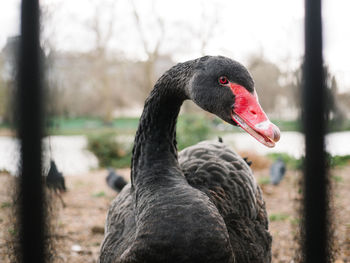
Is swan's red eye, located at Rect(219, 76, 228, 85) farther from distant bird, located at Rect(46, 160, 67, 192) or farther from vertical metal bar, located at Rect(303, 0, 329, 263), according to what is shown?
distant bird, located at Rect(46, 160, 67, 192)

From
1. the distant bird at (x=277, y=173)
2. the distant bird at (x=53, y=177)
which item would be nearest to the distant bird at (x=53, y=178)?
the distant bird at (x=53, y=177)

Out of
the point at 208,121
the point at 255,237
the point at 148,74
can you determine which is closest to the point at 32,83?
the point at 255,237

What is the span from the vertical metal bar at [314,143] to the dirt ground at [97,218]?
0.14 m

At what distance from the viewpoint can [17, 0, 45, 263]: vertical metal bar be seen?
842 millimetres

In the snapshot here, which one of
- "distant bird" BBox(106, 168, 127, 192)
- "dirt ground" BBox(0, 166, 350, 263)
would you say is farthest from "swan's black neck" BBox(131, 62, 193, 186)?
"distant bird" BBox(106, 168, 127, 192)

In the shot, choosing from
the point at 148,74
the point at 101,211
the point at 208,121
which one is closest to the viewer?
the point at 101,211

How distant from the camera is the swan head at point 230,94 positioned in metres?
1.21

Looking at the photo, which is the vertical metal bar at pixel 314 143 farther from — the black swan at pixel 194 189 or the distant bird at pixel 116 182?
the distant bird at pixel 116 182

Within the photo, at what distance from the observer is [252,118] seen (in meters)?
1.21

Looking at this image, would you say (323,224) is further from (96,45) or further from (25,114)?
(96,45)

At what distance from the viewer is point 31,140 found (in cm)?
88

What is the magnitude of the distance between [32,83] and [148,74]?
7897 millimetres

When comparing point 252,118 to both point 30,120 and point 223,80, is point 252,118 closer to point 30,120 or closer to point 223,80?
point 223,80

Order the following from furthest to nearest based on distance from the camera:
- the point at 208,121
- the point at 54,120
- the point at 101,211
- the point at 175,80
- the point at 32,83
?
the point at 208,121, the point at 101,211, the point at 175,80, the point at 54,120, the point at 32,83
